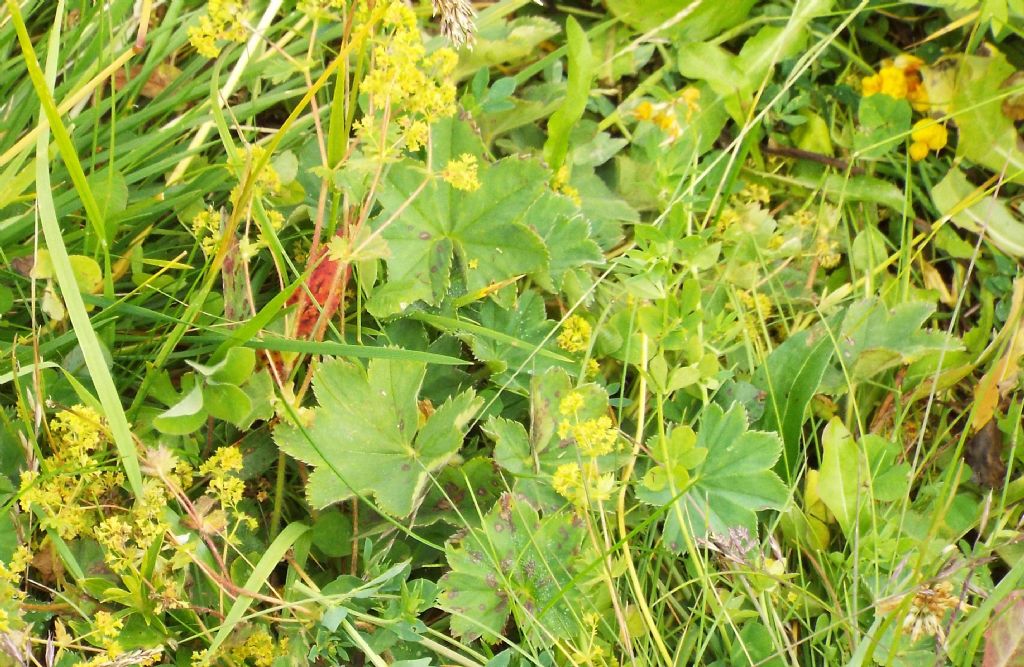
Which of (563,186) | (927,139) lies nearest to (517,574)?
(563,186)

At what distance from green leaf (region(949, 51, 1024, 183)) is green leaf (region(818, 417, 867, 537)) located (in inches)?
33.2

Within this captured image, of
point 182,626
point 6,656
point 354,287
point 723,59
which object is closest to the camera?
point 6,656

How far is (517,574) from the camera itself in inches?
60.6

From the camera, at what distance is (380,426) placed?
5.14 feet

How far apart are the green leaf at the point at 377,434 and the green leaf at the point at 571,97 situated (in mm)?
624

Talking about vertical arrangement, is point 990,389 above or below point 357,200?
below

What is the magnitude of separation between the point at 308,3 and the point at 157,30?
564 mm

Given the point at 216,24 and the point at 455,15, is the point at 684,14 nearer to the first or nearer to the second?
the point at 455,15

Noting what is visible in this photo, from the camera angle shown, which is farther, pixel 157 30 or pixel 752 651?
pixel 157 30

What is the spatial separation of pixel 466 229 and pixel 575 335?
291 mm

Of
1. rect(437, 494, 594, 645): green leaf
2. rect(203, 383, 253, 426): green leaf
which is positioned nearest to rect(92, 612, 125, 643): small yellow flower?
rect(203, 383, 253, 426): green leaf

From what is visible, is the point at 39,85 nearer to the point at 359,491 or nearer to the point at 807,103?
the point at 359,491

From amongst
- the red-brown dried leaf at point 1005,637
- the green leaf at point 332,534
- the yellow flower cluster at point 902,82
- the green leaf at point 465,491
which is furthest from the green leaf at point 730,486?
the yellow flower cluster at point 902,82

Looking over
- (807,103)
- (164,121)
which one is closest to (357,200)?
(164,121)
